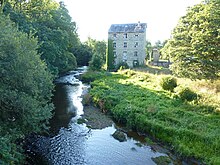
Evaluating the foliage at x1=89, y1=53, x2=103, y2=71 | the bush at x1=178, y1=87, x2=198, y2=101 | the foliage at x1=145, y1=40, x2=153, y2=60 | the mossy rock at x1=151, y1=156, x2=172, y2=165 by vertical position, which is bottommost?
the mossy rock at x1=151, y1=156, x2=172, y2=165

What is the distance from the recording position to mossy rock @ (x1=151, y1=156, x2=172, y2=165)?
513 inches

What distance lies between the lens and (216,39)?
69.6 ft

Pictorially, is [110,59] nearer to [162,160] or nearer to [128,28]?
[128,28]

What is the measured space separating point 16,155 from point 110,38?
48.6 m

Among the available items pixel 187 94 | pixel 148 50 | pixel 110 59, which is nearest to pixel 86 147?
pixel 187 94

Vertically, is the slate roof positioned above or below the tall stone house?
above

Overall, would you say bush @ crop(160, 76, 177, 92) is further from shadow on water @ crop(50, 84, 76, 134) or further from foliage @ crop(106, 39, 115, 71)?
foliage @ crop(106, 39, 115, 71)

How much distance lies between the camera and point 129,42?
183ft

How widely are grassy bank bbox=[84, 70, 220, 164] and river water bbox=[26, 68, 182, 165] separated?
1339 mm

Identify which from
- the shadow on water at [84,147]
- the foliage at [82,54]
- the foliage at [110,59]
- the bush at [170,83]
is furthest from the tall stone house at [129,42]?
the shadow on water at [84,147]

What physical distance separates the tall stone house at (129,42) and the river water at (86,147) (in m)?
38.1

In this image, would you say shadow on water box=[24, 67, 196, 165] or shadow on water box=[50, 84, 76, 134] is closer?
shadow on water box=[24, 67, 196, 165]

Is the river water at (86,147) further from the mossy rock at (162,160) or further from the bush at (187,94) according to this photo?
the bush at (187,94)

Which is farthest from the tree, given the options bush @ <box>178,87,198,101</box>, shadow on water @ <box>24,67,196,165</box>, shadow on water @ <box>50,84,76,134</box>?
shadow on water @ <box>50,84,76,134</box>
